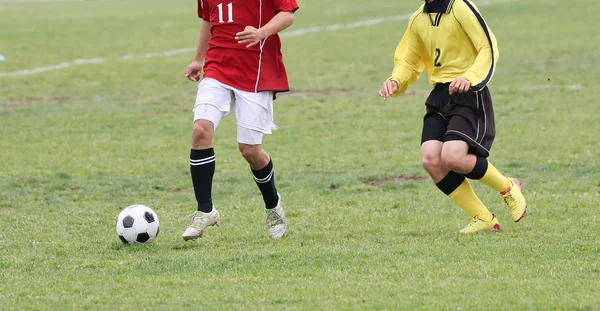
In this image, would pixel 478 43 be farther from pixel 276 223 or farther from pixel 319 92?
pixel 319 92

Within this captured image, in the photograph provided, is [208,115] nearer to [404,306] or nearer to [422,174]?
[404,306]

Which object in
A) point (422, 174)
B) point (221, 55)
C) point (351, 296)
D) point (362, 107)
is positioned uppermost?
point (221, 55)

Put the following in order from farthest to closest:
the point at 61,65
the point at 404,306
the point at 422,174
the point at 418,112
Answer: the point at 61,65 → the point at 418,112 → the point at 422,174 → the point at 404,306

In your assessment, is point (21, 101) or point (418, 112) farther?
point (21, 101)

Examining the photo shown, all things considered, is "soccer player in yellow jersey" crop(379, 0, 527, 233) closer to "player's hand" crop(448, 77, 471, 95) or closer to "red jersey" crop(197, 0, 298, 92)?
"player's hand" crop(448, 77, 471, 95)

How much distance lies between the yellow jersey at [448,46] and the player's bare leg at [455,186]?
52 cm

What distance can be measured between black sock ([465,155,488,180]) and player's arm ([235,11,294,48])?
63.6 inches

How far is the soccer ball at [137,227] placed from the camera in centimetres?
695

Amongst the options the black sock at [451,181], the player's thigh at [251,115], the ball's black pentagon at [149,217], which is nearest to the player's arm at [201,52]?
the player's thigh at [251,115]

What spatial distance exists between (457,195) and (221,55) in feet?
6.31

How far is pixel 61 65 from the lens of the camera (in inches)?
885

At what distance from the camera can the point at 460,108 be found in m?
7.10

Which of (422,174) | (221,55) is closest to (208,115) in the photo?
(221,55)

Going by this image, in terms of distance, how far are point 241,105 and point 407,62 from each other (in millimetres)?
1284
